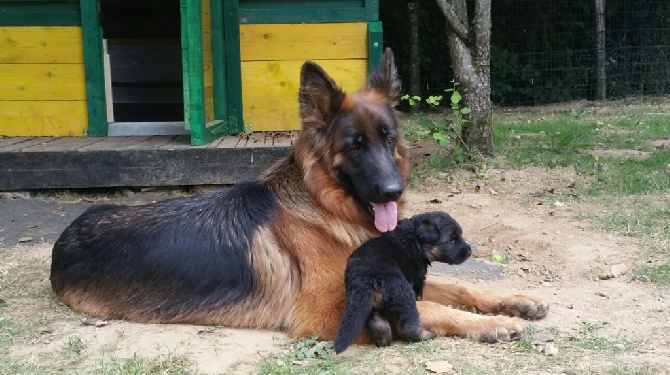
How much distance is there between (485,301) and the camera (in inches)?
160

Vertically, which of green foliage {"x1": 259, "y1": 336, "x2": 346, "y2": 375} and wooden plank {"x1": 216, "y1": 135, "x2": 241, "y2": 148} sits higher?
wooden plank {"x1": 216, "y1": 135, "x2": 241, "y2": 148}

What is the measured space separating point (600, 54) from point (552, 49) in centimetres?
153

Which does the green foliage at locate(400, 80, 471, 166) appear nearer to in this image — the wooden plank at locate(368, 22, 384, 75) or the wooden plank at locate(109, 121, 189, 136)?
the wooden plank at locate(368, 22, 384, 75)

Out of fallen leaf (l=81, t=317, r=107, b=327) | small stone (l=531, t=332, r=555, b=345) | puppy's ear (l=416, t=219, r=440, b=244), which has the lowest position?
small stone (l=531, t=332, r=555, b=345)

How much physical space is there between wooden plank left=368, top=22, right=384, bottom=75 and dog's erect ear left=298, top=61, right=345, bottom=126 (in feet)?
13.2

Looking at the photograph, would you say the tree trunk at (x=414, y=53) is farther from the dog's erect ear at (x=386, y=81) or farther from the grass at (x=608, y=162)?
the dog's erect ear at (x=386, y=81)

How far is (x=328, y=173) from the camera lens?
3900 millimetres

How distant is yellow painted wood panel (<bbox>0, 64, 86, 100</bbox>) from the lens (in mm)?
8227

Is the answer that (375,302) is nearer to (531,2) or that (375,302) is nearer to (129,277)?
(129,277)

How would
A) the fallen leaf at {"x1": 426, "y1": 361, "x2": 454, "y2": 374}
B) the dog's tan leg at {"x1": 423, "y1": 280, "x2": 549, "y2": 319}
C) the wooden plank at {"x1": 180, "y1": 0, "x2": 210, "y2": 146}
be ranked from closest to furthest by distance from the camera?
the fallen leaf at {"x1": 426, "y1": 361, "x2": 454, "y2": 374}
the dog's tan leg at {"x1": 423, "y1": 280, "x2": 549, "y2": 319}
the wooden plank at {"x1": 180, "y1": 0, "x2": 210, "y2": 146}

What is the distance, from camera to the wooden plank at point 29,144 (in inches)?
288

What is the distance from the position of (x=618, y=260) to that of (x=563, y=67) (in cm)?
1360

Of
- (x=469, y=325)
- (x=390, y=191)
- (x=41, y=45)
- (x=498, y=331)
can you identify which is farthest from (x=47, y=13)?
(x=498, y=331)

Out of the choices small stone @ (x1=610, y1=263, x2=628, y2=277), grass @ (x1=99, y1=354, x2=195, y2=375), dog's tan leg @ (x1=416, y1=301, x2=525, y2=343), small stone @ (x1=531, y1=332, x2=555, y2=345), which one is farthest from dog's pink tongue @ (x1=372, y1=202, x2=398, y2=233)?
small stone @ (x1=610, y1=263, x2=628, y2=277)
